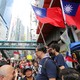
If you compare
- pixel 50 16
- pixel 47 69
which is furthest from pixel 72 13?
pixel 47 69

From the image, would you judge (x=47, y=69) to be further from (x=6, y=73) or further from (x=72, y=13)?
(x=72, y=13)

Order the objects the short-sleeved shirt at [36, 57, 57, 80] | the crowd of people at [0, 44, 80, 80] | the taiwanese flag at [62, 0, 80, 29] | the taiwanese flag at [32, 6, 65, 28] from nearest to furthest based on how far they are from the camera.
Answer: the crowd of people at [0, 44, 80, 80] → the short-sleeved shirt at [36, 57, 57, 80] → the taiwanese flag at [62, 0, 80, 29] → the taiwanese flag at [32, 6, 65, 28]

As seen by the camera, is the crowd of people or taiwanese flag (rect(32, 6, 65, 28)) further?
taiwanese flag (rect(32, 6, 65, 28))

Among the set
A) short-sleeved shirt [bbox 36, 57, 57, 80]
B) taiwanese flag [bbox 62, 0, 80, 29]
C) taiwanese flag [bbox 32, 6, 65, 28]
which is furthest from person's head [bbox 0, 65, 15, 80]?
taiwanese flag [bbox 32, 6, 65, 28]

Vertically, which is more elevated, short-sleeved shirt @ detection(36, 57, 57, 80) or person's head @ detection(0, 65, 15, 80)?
short-sleeved shirt @ detection(36, 57, 57, 80)

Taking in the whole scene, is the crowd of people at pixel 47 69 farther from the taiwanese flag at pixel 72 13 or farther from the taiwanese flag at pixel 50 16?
the taiwanese flag at pixel 50 16

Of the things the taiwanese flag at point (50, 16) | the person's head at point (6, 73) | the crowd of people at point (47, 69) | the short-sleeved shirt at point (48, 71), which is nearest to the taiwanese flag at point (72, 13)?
the taiwanese flag at point (50, 16)

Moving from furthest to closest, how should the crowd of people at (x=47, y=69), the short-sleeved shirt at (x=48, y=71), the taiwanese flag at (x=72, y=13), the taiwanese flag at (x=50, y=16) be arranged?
the taiwanese flag at (x=50, y=16) < the taiwanese flag at (x=72, y=13) < the short-sleeved shirt at (x=48, y=71) < the crowd of people at (x=47, y=69)

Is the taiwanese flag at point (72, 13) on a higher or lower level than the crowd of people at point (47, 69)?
higher

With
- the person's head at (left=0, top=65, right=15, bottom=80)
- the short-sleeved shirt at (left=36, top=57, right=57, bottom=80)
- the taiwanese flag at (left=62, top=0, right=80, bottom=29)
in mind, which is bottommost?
the person's head at (left=0, top=65, right=15, bottom=80)

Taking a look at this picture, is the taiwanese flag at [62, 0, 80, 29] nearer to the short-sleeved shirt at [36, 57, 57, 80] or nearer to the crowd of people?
the crowd of people

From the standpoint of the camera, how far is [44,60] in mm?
4922

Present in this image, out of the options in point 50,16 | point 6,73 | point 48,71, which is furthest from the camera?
point 50,16

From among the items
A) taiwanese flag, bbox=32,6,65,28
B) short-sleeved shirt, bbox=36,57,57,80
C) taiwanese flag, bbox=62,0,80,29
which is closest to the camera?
short-sleeved shirt, bbox=36,57,57,80
